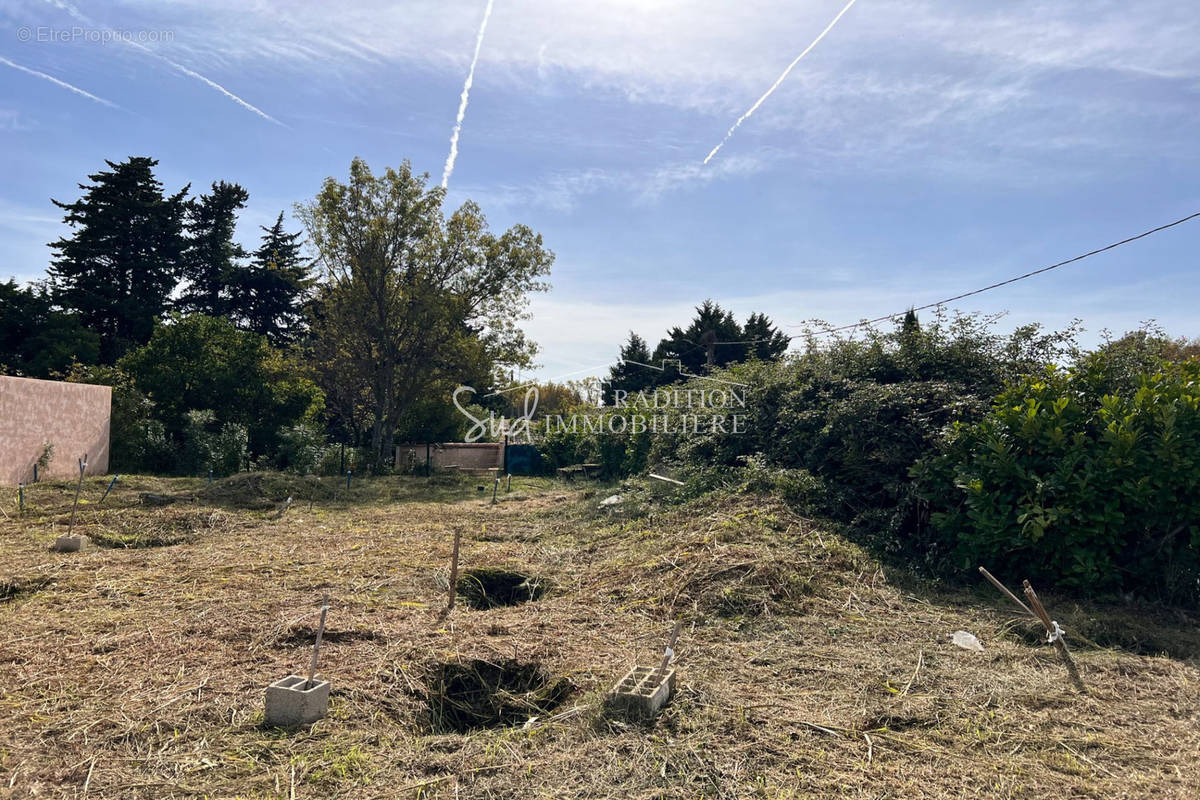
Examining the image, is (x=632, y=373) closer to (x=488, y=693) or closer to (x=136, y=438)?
(x=136, y=438)

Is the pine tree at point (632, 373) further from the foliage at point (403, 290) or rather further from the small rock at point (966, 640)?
the small rock at point (966, 640)

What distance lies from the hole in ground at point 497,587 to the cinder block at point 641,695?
2.56 metres

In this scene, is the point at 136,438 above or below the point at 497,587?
above

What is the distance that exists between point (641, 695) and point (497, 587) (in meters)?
3.24

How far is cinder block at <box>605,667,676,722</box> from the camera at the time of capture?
135 inches

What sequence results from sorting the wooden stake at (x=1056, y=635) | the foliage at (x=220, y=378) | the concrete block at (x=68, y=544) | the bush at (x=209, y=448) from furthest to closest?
the foliage at (x=220, y=378), the bush at (x=209, y=448), the concrete block at (x=68, y=544), the wooden stake at (x=1056, y=635)

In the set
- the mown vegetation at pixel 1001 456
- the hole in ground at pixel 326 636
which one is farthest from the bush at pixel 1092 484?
the hole in ground at pixel 326 636

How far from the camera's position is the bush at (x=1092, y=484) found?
548 centimetres

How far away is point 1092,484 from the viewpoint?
18.5 ft

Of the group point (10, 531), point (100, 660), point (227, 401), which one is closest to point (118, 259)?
point (227, 401)

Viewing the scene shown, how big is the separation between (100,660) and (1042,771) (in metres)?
5.03

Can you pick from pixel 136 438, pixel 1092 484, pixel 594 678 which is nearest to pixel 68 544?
pixel 594 678

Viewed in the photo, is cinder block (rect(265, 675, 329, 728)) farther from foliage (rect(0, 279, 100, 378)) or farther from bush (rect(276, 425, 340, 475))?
foliage (rect(0, 279, 100, 378))

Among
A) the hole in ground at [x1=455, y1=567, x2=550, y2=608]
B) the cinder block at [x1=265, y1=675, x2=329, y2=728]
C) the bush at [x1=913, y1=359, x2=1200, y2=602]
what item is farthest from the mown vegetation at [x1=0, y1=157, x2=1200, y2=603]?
the cinder block at [x1=265, y1=675, x2=329, y2=728]
